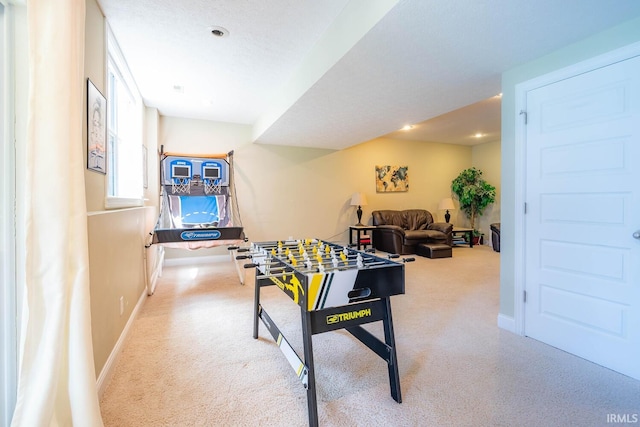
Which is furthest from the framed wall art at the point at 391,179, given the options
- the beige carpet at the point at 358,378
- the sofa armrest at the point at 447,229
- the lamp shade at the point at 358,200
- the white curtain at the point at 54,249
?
the white curtain at the point at 54,249

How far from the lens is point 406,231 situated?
597 cm

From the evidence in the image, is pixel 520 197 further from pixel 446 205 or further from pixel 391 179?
pixel 446 205

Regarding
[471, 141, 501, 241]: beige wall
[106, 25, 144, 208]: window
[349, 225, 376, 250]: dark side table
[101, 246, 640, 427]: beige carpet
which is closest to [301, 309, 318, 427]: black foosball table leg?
[101, 246, 640, 427]: beige carpet

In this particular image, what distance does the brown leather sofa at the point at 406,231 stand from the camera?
18.9 feet

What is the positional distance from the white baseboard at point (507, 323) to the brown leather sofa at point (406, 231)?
324 centimetres

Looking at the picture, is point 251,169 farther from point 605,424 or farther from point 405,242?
point 605,424

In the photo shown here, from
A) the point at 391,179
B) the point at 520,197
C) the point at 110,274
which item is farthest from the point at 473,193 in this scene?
the point at 110,274

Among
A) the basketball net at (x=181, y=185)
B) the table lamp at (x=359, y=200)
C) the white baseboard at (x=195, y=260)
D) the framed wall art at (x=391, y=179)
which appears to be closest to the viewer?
the basketball net at (x=181, y=185)

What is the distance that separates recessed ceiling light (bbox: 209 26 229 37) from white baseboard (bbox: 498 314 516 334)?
11.0 feet

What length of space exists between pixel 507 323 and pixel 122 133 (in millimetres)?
4263

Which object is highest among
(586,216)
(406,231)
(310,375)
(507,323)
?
(586,216)

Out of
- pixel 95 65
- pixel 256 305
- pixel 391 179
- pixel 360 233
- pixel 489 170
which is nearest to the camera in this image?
pixel 95 65

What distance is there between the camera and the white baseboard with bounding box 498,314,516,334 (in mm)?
2389
